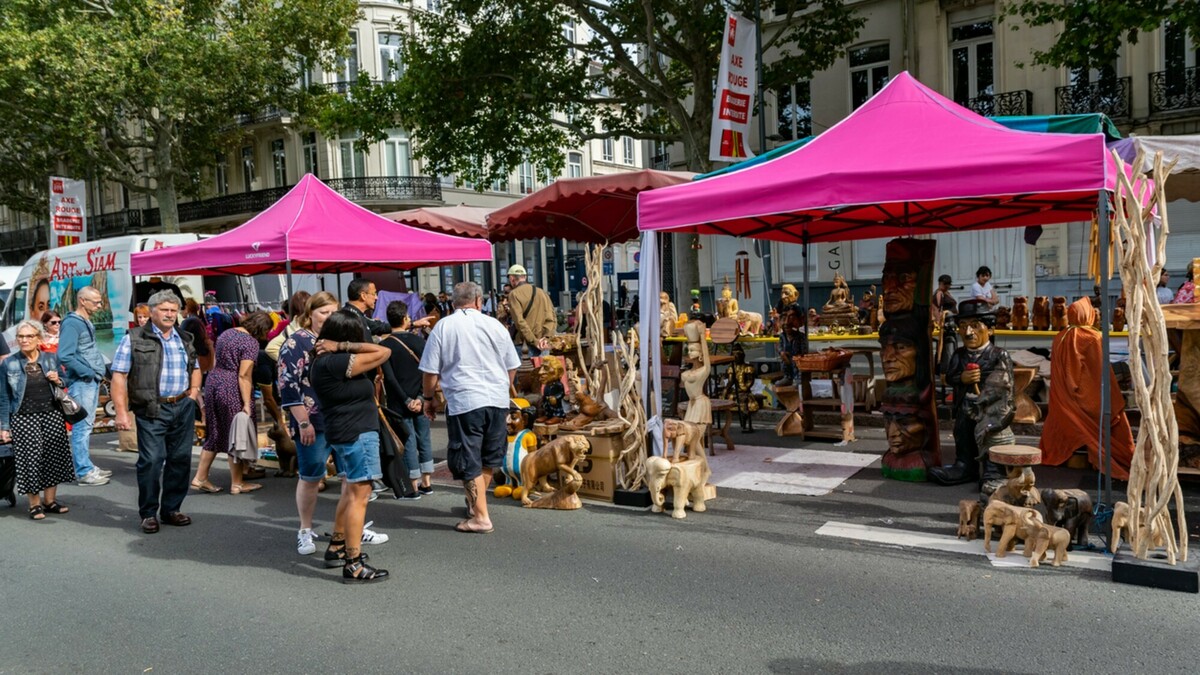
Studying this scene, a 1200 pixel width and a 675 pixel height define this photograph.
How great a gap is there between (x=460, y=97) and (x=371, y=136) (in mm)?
2284

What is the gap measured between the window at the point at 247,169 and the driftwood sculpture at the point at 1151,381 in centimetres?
3641

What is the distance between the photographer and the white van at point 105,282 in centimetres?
1498

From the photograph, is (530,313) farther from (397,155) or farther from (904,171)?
(397,155)

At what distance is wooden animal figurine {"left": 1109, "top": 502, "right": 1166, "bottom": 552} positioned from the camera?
4695mm

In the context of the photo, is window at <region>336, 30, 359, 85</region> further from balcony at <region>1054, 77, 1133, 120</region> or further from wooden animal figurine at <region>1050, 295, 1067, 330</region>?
wooden animal figurine at <region>1050, 295, 1067, 330</region>

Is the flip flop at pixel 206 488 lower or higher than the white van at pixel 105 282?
lower

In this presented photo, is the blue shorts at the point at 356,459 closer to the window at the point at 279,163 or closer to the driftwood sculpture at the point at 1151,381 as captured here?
the driftwood sculpture at the point at 1151,381

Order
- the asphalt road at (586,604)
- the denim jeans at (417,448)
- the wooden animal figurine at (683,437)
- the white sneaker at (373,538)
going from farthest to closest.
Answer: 1. the denim jeans at (417,448)
2. the wooden animal figurine at (683,437)
3. the white sneaker at (373,538)
4. the asphalt road at (586,604)

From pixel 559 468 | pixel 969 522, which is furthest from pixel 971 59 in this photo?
pixel 559 468

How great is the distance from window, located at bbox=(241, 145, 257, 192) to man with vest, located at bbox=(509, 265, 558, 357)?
2931 cm

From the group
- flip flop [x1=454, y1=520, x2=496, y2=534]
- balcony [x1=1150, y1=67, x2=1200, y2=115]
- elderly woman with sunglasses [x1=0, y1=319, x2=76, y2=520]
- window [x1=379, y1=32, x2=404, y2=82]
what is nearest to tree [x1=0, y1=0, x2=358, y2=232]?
window [x1=379, y1=32, x2=404, y2=82]

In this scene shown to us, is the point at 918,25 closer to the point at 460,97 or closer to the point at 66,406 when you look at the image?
the point at 460,97

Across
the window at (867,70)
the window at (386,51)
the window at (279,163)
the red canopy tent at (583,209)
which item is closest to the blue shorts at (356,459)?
the red canopy tent at (583,209)

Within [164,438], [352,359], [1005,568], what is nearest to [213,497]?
[164,438]
